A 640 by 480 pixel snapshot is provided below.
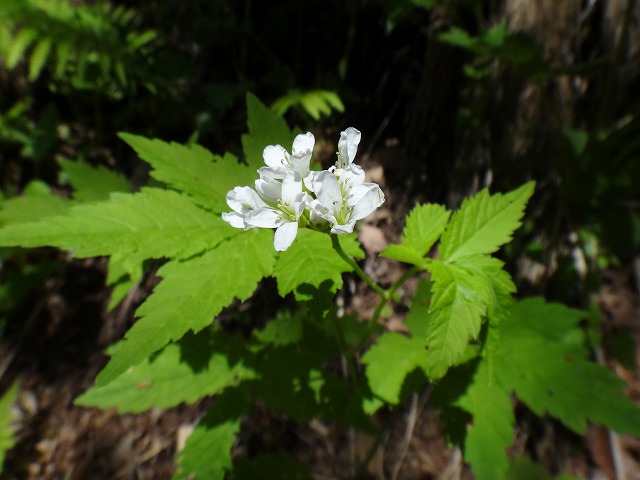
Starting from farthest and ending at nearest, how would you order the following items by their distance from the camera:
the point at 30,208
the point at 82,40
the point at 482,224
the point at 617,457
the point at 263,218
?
the point at 82,40 < the point at 617,457 < the point at 30,208 < the point at 482,224 < the point at 263,218

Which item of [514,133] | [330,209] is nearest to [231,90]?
[514,133]

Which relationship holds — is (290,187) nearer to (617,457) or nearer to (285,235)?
(285,235)

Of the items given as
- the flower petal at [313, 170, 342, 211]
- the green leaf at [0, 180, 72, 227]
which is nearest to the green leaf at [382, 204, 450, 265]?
the flower petal at [313, 170, 342, 211]

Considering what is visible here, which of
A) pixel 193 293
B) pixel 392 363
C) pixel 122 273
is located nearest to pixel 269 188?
pixel 193 293

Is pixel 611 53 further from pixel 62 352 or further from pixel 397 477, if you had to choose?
pixel 62 352

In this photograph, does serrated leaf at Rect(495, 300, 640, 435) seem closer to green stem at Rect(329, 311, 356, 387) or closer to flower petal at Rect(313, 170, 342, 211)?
green stem at Rect(329, 311, 356, 387)

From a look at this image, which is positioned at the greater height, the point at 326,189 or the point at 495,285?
the point at 326,189

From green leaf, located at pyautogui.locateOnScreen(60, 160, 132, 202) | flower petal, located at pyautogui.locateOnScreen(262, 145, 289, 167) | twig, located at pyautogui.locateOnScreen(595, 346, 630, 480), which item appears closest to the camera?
flower petal, located at pyautogui.locateOnScreen(262, 145, 289, 167)
